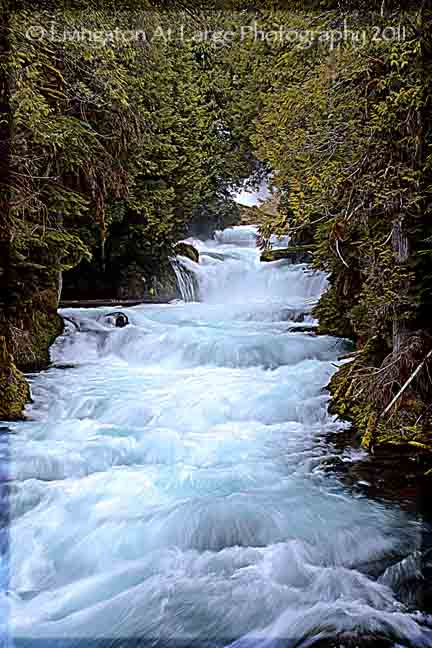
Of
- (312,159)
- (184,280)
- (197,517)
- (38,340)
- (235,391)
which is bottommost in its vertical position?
(197,517)

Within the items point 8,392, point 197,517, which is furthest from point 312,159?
point 8,392

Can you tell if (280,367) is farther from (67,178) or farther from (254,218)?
(67,178)

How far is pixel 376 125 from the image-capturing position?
2.41 metres

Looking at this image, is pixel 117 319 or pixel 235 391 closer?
pixel 235 391

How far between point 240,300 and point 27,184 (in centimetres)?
544

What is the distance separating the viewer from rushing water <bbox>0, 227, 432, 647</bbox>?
64.3 inches

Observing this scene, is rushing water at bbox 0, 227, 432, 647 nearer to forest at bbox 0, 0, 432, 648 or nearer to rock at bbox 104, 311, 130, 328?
forest at bbox 0, 0, 432, 648

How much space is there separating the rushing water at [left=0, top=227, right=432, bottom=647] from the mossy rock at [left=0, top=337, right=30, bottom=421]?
0.37ft

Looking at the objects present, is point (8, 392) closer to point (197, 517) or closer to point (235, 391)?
point (235, 391)

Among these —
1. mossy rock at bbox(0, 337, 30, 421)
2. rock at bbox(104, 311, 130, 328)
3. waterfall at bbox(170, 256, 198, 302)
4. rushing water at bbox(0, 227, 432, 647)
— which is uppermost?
waterfall at bbox(170, 256, 198, 302)

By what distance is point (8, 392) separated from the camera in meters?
3.26

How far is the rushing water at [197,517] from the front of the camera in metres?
1.63

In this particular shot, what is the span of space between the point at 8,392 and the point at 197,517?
64.6 inches

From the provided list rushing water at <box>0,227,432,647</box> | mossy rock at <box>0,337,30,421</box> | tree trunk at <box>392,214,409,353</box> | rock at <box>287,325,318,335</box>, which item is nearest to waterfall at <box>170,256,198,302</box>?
rock at <box>287,325,318,335</box>
